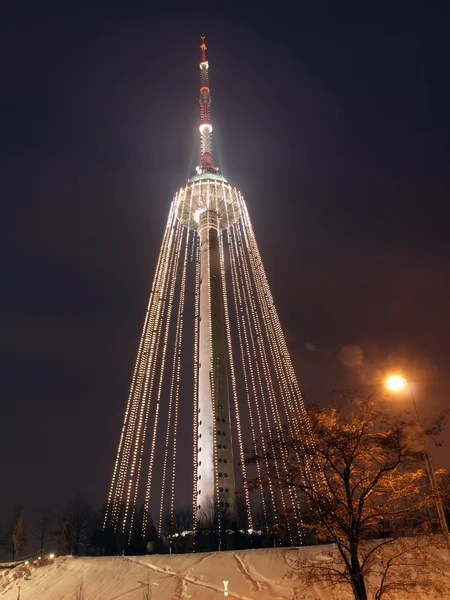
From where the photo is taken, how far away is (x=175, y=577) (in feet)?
89.2

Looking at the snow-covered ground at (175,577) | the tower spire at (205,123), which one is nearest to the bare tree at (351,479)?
the snow-covered ground at (175,577)

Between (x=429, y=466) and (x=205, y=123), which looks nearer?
(x=429, y=466)

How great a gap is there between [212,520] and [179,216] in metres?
50.7

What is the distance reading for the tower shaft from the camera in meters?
52.5

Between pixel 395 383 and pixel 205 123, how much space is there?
7492 cm

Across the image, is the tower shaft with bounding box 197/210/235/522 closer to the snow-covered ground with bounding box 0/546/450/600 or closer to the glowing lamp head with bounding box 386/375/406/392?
the snow-covered ground with bounding box 0/546/450/600

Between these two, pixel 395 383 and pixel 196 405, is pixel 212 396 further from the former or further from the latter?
pixel 395 383

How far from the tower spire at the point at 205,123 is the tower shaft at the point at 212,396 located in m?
10.7

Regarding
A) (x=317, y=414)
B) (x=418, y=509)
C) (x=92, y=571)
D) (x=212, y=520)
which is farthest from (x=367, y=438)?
(x=212, y=520)

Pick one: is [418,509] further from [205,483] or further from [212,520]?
Result: [205,483]

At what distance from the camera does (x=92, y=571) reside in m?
30.9

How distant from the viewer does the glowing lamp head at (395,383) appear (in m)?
16.2

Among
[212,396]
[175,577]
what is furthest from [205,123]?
[175,577]

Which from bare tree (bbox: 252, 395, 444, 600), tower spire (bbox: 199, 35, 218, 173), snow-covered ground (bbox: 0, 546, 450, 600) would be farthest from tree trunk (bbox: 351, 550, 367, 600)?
tower spire (bbox: 199, 35, 218, 173)
